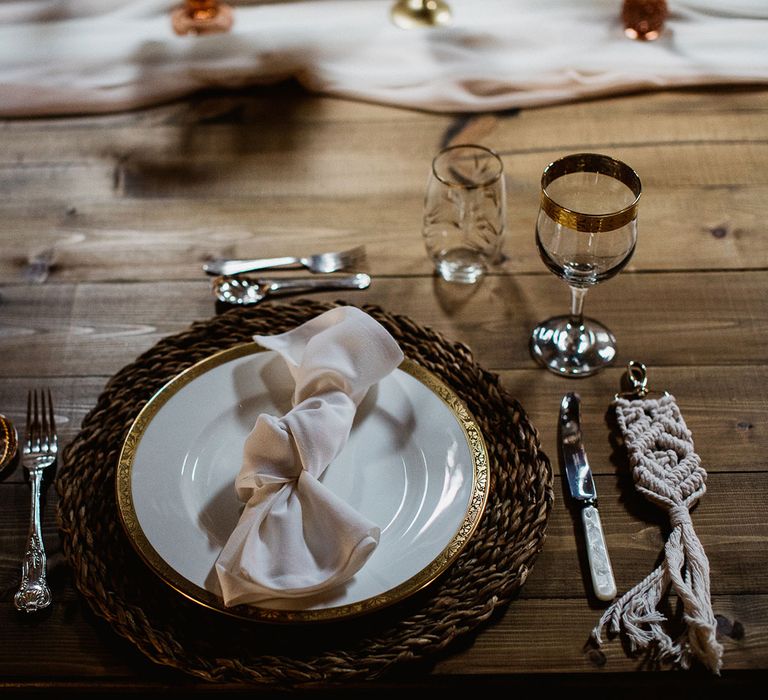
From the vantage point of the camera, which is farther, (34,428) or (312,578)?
(34,428)

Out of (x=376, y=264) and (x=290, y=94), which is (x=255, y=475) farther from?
(x=290, y=94)

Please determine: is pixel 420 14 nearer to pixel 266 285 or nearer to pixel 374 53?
pixel 374 53

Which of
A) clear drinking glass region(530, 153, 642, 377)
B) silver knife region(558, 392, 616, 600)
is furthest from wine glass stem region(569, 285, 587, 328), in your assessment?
silver knife region(558, 392, 616, 600)

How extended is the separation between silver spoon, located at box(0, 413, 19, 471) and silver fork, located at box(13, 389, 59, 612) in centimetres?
1

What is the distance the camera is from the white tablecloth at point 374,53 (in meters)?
1.41

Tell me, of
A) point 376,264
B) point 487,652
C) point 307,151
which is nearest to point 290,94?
point 307,151

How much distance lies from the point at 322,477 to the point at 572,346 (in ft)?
1.08

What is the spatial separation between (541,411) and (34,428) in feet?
1.70

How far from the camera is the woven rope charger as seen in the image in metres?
0.73

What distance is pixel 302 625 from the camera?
747 mm

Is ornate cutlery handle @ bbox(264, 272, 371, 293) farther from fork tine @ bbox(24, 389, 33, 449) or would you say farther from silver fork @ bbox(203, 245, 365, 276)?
fork tine @ bbox(24, 389, 33, 449)

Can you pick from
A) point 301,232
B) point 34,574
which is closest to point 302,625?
point 34,574

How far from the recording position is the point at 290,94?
1.44 meters

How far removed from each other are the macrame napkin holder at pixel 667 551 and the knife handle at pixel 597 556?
15 millimetres
